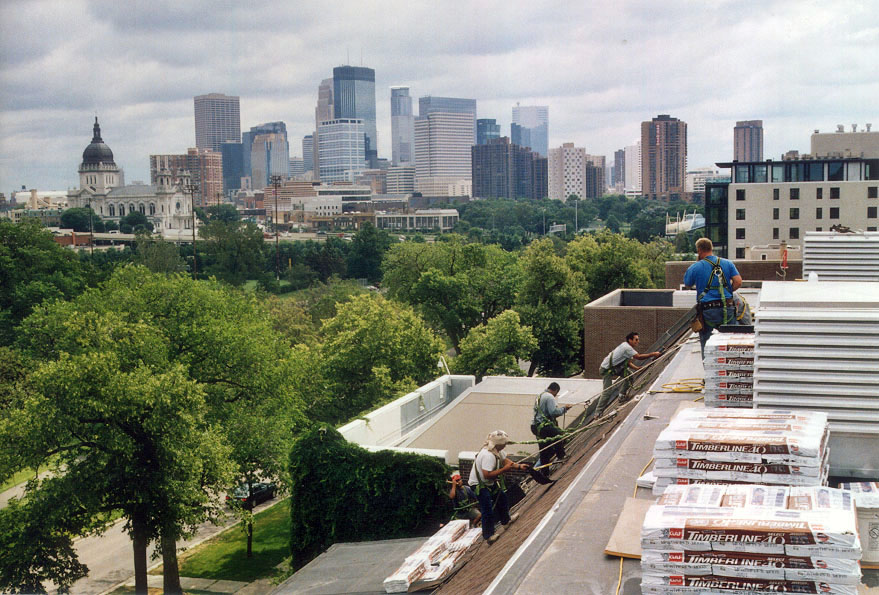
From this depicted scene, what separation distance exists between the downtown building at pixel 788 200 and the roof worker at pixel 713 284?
163 ft

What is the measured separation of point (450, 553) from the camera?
948cm

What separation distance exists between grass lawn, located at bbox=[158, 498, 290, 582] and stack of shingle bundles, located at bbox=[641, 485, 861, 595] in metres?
20.2

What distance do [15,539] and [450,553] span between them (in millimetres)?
14384

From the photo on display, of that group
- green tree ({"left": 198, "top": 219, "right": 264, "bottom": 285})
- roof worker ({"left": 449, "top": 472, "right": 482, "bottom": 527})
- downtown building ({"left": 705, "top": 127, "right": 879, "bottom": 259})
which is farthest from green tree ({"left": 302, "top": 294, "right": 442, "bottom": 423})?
green tree ({"left": 198, "top": 219, "right": 264, "bottom": 285})

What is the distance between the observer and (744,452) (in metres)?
5.29

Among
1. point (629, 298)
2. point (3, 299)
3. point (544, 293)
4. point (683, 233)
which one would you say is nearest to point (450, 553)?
point (629, 298)

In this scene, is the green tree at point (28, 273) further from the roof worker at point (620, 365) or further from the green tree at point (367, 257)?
the roof worker at point (620, 365)

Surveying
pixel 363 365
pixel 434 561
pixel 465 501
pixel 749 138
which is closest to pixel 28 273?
pixel 363 365

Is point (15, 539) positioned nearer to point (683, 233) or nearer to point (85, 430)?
point (85, 430)

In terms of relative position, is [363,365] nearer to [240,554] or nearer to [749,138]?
[240,554]

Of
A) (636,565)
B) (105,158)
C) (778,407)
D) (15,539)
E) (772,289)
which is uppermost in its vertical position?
(105,158)

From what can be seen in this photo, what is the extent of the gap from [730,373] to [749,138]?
196 meters

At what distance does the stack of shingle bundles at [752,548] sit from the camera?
4.12 meters

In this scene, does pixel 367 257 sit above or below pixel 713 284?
below
